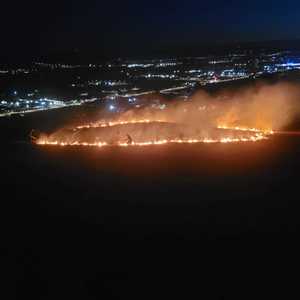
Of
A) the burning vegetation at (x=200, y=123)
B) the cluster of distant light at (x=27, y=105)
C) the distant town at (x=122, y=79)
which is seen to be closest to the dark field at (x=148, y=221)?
the burning vegetation at (x=200, y=123)

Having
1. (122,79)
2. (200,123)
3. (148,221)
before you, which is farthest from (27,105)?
(148,221)

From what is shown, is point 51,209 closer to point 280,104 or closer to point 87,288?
point 87,288

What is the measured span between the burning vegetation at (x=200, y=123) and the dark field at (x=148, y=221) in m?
2.69

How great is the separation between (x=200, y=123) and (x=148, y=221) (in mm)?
15997

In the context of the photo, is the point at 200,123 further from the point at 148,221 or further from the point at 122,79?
the point at 122,79

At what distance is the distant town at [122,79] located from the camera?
5075 centimetres

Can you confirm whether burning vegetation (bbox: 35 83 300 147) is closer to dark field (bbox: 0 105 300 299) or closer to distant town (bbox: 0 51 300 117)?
dark field (bbox: 0 105 300 299)

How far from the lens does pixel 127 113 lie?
34.4 m

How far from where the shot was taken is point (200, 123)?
28125 mm

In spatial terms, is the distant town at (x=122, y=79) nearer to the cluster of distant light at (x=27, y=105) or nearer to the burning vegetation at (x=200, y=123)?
the cluster of distant light at (x=27, y=105)

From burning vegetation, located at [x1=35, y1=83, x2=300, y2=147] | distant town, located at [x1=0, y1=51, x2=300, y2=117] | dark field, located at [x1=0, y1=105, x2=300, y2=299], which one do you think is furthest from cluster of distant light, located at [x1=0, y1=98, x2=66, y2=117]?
dark field, located at [x1=0, y1=105, x2=300, y2=299]

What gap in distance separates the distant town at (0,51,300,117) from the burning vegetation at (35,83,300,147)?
746cm

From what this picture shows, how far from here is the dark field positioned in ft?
30.5

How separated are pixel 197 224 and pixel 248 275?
320cm
